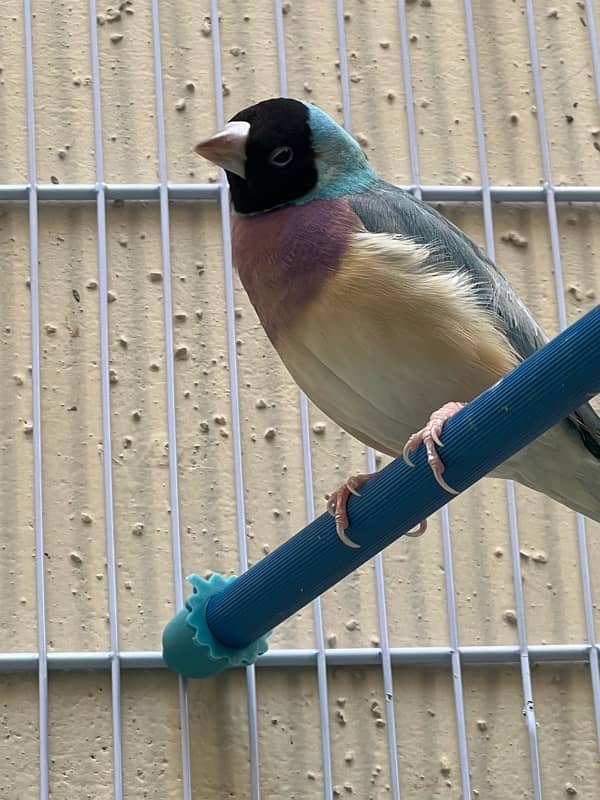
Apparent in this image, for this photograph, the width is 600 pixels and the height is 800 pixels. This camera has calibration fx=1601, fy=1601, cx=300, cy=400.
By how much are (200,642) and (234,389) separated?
39 centimetres

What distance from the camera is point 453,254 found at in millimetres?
1628

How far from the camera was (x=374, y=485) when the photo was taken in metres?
1.45

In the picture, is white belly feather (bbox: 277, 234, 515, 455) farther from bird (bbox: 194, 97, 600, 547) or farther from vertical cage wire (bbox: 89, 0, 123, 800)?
vertical cage wire (bbox: 89, 0, 123, 800)

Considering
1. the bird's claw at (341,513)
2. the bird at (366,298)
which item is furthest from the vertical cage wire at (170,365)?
the bird's claw at (341,513)

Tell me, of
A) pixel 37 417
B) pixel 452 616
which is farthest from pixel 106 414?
pixel 452 616

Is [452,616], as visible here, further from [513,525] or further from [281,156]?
[281,156]

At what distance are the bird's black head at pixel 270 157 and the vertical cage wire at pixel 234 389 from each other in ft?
0.72

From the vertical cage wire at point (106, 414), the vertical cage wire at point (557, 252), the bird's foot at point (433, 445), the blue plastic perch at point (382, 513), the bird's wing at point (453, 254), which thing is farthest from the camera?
the vertical cage wire at point (557, 252)

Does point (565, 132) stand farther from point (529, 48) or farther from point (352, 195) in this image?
point (352, 195)

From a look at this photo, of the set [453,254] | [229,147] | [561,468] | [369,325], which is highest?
[229,147]

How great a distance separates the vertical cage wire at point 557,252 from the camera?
6.26 ft

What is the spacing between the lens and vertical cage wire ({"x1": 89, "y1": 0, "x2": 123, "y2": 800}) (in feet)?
5.90

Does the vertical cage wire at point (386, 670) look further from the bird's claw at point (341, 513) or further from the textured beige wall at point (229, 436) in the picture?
the bird's claw at point (341, 513)

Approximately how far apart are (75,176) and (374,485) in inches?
32.0
